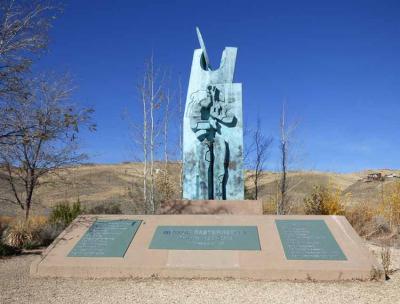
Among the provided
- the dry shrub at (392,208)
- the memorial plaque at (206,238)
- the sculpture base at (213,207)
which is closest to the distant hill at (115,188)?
the dry shrub at (392,208)

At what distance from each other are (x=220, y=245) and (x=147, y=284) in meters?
1.58

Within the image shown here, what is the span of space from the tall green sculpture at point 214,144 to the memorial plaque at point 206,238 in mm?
2781

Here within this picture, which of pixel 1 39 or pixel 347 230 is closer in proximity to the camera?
pixel 347 230

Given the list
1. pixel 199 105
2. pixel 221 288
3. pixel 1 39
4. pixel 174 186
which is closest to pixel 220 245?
pixel 221 288

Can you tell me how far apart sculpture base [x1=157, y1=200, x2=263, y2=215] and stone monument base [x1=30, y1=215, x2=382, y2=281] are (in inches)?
50.8

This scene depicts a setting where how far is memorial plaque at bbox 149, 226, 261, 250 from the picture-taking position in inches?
315

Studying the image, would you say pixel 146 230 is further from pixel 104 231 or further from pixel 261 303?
pixel 261 303

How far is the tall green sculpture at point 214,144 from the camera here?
11.4m

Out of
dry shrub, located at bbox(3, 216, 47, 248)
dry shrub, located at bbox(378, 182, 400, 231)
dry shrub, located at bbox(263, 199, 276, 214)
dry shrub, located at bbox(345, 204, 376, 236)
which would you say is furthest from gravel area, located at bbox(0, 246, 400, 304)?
dry shrub, located at bbox(263, 199, 276, 214)

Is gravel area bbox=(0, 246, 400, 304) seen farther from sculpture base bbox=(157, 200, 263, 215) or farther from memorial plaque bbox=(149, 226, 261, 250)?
sculpture base bbox=(157, 200, 263, 215)

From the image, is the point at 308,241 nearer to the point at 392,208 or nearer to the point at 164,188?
the point at 392,208

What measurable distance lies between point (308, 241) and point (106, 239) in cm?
371

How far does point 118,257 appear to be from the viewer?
25.6 feet

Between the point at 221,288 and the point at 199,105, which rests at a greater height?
the point at 199,105
